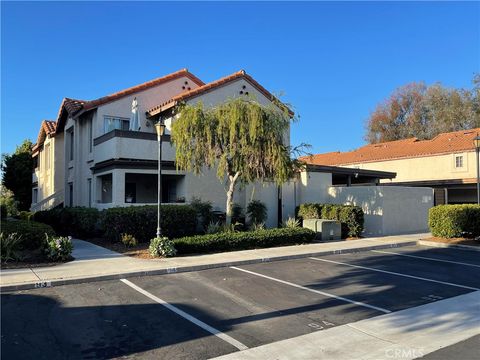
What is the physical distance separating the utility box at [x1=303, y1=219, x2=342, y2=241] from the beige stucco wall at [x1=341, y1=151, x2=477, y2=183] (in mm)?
20222

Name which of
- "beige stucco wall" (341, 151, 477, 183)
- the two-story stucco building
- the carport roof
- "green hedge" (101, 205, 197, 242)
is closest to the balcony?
the two-story stucco building

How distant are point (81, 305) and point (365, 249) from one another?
33.0ft

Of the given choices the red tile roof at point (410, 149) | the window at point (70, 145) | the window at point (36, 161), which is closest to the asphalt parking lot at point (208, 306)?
the window at point (70, 145)

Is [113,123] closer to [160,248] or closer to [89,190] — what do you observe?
[89,190]

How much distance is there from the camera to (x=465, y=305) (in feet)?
24.4

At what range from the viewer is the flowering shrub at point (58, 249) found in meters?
11.1

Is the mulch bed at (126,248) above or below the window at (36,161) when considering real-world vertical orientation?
below

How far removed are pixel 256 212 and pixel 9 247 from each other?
32.5 ft

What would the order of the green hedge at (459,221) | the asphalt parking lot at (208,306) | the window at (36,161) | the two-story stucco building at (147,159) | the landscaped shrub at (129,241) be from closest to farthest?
the asphalt parking lot at (208,306) < the landscaped shrub at (129,241) < the green hedge at (459,221) < the two-story stucco building at (147,159) < the window at (36,161)

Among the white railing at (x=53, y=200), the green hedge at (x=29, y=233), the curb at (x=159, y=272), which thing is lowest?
the curb at (x=159, y=272)

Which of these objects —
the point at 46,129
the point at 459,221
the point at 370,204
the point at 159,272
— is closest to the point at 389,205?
the point at 370,204

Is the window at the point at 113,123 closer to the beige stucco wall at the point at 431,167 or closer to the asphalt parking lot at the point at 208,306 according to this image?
the asphalt parking lot at the point at 208,306

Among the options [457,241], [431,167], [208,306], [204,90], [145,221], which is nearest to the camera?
[208,306]

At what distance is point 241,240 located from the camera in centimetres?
1382
